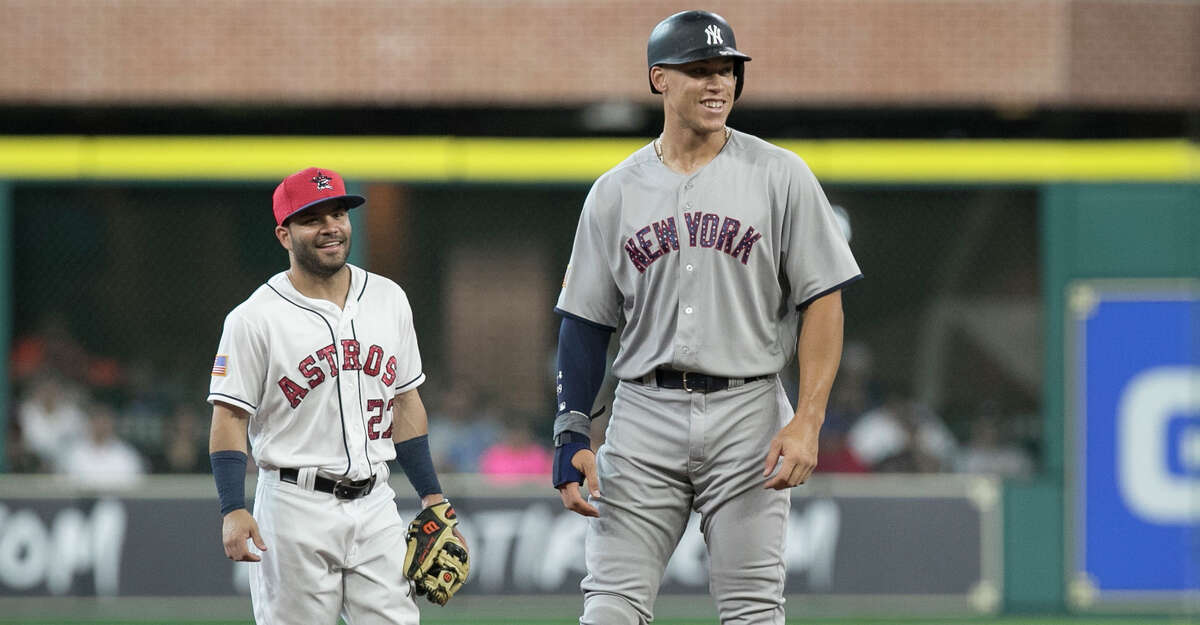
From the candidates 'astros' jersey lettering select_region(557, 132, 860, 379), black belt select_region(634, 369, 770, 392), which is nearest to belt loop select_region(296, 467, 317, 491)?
'astros' jersey lettering select_region(557, 132, 860, 379)

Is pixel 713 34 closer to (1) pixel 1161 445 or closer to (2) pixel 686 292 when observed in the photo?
(2) pixel 686 292

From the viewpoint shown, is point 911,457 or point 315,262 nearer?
point 315,262

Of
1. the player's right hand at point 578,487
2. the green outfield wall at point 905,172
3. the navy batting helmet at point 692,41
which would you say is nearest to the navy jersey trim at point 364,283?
the player's right hand at point 578,487

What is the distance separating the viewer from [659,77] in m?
3.93

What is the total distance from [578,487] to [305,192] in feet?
3.49

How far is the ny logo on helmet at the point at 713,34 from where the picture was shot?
3811 mm

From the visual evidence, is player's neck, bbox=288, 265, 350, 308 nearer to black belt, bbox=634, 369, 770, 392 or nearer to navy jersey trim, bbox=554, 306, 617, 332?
navy jersey trim, bbox=554, 306, 617, 332

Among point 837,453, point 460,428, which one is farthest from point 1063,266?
point 460,428

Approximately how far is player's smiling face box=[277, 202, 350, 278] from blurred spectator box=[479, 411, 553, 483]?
568 centimetres

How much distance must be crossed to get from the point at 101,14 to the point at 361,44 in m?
1.75

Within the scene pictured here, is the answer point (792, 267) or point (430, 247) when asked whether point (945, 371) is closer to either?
point (430, 247)

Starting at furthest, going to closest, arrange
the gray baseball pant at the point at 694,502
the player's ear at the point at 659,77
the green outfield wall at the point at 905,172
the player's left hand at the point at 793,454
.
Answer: the green outfield wall at the point at 905,172
the player's ear at the point at 659,77
the gray baseball pant at the point at 694,502
the player's left hand at the point at 793,454

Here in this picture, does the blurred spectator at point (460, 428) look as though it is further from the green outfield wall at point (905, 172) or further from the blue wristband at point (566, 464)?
the blue wristband at point (566, 464)

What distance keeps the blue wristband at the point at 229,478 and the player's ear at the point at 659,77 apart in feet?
4.77
